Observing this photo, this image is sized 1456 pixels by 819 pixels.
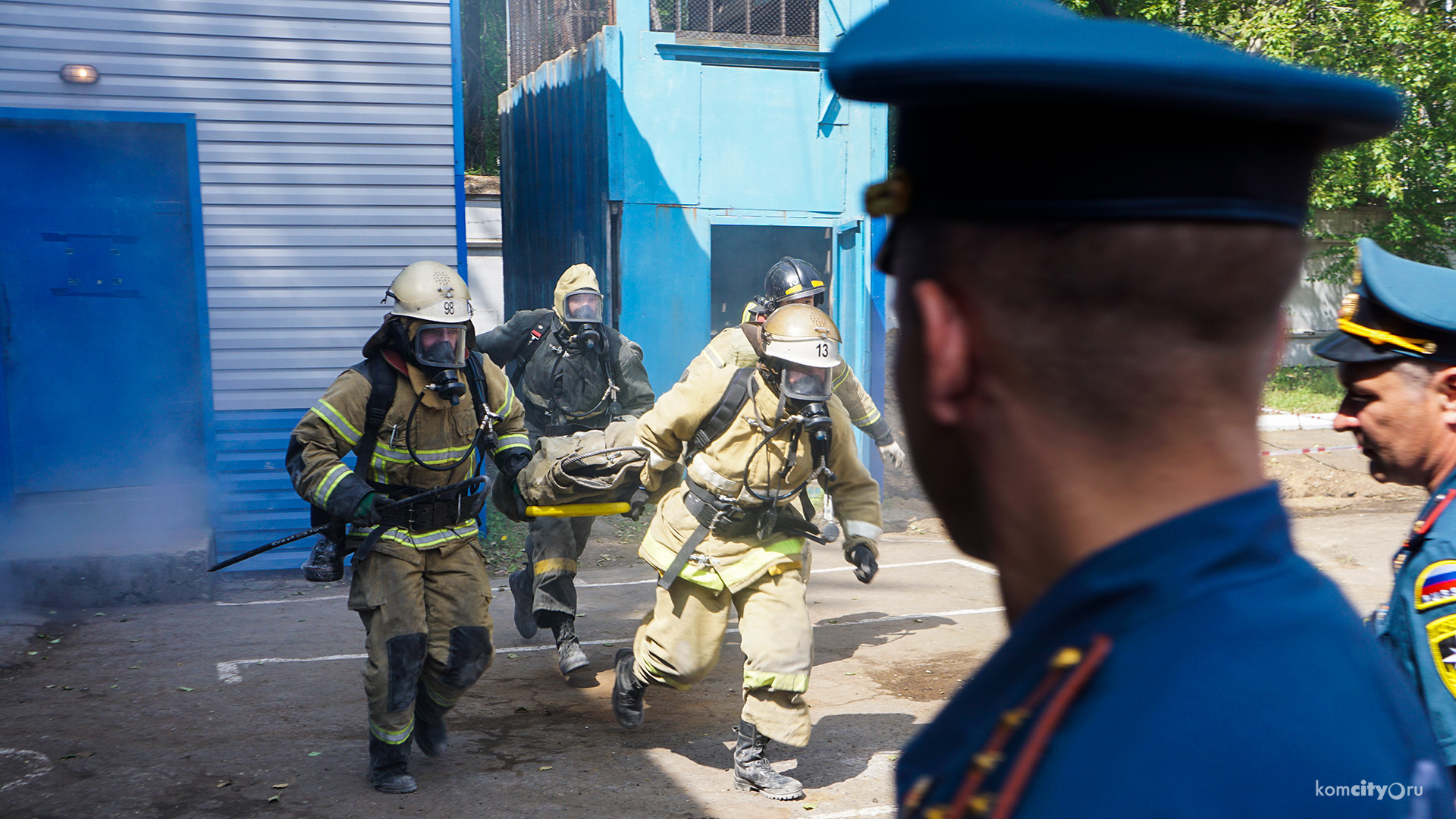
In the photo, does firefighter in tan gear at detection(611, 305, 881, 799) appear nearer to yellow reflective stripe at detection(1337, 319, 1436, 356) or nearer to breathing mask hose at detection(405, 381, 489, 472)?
breathing mask hose at detection(405, 381, 489, 472)

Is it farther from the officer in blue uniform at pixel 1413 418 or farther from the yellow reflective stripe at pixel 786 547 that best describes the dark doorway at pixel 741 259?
the officer in blue uniform at pixel 1413 418

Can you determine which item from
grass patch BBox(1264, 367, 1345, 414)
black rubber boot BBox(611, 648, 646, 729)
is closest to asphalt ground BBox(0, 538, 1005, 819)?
black rubber boot BBox(611, 648, 646, 729)

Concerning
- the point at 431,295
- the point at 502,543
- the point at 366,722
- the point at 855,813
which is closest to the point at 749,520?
the point at 855,813

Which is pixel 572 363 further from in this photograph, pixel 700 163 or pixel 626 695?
pixel 700 163

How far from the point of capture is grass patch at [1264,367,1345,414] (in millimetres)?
15234

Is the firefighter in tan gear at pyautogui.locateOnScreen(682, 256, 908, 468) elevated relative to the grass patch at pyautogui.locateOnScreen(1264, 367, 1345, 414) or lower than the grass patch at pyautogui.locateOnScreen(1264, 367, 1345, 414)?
elevated

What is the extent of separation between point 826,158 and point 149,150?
19.4 feet

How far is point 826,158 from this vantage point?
35.4 ft

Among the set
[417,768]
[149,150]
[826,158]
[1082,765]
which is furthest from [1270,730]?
[826,158]

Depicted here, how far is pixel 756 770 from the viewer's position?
4723 millimetres

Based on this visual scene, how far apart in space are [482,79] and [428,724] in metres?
17.8

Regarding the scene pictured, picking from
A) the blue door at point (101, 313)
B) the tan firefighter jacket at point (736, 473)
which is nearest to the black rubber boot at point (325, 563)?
the tan firefighter jacket at point (736, 473)

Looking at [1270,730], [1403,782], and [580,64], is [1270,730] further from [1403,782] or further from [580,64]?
[580,64]

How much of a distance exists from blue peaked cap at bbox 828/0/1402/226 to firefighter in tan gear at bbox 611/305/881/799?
3960 mm
